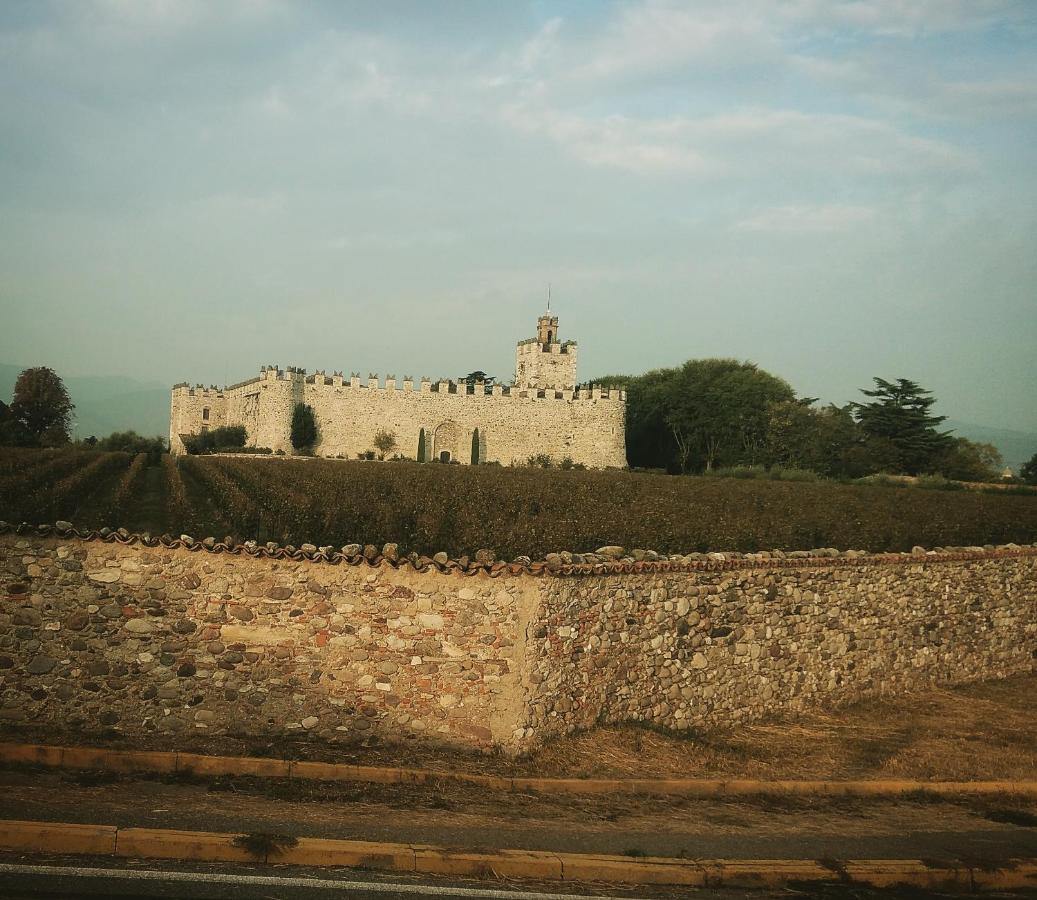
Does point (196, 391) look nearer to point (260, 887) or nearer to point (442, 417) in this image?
point (442, 417)

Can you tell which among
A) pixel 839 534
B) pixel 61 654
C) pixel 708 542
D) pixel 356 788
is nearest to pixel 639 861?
pixel 356 788

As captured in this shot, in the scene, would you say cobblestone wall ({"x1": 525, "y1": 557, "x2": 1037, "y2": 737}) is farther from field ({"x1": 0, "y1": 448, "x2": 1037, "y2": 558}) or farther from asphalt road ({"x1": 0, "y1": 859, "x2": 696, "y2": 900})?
asphalt road ({"x1": 0, "y1": 859, "x2": 696, "y2": 900})

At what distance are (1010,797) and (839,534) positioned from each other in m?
7.51

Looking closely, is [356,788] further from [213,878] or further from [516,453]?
[516,453]

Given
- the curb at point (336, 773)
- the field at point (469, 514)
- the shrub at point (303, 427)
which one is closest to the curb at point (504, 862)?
the curb at point (336, 773)

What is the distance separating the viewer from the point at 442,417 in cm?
5362

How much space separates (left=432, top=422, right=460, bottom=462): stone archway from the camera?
5362 cm

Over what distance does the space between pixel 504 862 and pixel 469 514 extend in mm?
7840

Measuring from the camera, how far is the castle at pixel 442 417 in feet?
169

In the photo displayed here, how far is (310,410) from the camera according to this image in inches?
2035

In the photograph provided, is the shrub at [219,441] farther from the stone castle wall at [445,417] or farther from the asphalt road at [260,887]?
the asphalt road at [260,887]

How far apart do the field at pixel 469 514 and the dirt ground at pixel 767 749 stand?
2235mm

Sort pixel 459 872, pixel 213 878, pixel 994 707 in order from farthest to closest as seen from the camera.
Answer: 1. pixel 994 707
2. pixel 459 872
3. pixel 213 878

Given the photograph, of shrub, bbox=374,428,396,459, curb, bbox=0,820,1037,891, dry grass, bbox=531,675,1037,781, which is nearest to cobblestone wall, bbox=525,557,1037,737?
dry grass, bbox=531,675,1037,781
